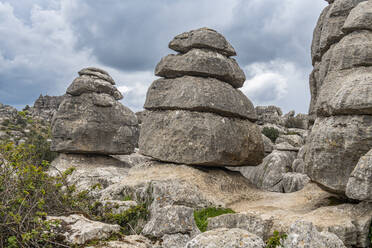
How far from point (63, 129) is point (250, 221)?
14518 millimetres

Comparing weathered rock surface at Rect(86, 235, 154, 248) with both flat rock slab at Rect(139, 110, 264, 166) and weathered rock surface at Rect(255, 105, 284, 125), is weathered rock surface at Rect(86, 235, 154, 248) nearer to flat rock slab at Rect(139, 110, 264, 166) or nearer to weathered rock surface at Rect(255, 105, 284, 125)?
flat rock slab at Rect(139, 110, 264, 166)

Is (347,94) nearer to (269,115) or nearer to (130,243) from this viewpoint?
(130,243)

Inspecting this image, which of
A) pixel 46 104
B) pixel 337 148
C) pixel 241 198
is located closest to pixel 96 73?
pixel 241 198

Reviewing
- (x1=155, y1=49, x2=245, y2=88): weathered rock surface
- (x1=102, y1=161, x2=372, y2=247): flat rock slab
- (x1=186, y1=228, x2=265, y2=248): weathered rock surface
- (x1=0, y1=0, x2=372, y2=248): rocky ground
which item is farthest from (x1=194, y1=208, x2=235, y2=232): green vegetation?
(x1=155, y1=49, x2=245, y2=88): weathered rock surface

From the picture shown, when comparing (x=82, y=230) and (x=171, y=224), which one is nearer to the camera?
(x=82, y=230)

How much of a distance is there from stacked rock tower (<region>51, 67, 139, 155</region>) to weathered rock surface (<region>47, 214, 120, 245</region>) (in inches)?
545

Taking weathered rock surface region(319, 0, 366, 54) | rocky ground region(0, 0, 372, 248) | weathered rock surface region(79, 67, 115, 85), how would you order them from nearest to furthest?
rocky ground region(0, 0, 372, 248) → weathered rock surface region(319, 0, 366, 54) → weathered rock surface region(79, 67, 115, 85)

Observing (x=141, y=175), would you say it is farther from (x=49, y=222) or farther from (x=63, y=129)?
(x=63, y=129)

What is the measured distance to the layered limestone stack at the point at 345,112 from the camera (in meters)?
8.20

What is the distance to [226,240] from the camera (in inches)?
186

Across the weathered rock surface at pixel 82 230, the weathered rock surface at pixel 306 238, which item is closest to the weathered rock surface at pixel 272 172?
the weathered rock surface at pixel 82 230

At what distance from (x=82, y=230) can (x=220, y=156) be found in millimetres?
6763

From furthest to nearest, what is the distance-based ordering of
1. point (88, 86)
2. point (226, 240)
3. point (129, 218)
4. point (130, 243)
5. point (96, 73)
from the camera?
point (96, 73) < point (88, 86) < point (129, 218) < point (130, 243) < point (226, 240)

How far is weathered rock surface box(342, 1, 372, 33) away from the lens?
9742mm
